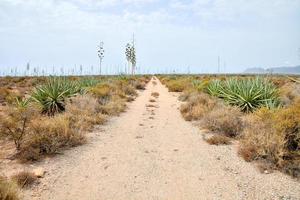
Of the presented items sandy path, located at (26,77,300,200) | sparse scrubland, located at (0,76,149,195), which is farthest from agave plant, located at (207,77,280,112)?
sparse scrubland, located at (0,76,149,195)

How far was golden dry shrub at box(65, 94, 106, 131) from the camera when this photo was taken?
1054cm

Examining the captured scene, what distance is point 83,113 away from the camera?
12.1m

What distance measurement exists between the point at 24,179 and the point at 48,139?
6.76ft

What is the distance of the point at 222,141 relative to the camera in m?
8.86

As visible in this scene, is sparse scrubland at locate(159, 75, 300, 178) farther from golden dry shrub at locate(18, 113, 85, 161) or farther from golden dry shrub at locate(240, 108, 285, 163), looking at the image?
golden dry shrub at locate(18, 113, 85, 161)

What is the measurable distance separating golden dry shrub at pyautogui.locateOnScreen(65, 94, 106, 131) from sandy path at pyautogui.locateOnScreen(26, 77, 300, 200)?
1.00 m

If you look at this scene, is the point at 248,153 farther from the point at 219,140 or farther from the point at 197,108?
the point at 197,108

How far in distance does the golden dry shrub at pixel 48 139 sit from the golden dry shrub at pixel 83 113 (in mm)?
950

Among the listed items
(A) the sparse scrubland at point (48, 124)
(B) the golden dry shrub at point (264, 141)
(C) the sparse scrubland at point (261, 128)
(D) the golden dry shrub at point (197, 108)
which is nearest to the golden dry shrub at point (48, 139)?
(A) the sparse scrubland at point (48, 124)

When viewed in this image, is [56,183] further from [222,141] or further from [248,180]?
[222,141]

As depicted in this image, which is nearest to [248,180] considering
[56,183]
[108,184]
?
[108,184]

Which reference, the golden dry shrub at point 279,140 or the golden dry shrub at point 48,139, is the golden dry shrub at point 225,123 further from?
the golden dry shrub at point 48,139

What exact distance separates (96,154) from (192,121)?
5759 millimetres

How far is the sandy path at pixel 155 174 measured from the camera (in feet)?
18.3
